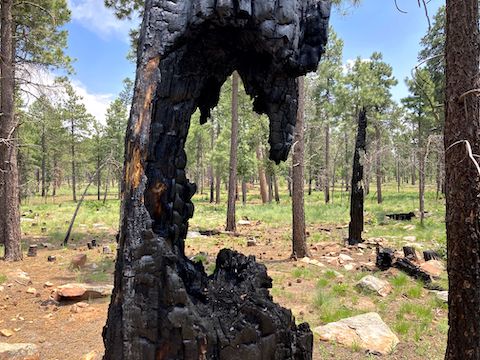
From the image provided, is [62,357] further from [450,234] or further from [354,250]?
[354,250]

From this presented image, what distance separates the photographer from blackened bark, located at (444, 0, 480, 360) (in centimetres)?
354

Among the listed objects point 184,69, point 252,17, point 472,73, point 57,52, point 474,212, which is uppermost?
point 57,52

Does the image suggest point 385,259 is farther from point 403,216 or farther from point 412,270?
point 403,216

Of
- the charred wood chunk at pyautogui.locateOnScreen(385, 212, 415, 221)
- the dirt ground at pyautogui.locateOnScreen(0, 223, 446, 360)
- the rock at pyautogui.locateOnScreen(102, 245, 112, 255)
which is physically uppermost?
the charred wood chunk at pyautogui.locateOnScreen(385, 212, 415, 221)

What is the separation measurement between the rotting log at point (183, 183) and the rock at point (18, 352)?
2.89m

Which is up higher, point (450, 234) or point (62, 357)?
point (450, 234)

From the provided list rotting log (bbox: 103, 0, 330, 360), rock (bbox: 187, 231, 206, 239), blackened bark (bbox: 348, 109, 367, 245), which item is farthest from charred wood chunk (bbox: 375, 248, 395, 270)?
rotting log (bbox: 103, 0, 330, 360)

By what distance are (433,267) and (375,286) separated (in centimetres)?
248

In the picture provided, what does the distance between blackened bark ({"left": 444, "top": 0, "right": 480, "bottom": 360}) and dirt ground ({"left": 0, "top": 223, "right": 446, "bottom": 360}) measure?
132cm

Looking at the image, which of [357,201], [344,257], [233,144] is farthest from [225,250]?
[233,144]

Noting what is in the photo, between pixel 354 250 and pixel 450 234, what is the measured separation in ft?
25.3

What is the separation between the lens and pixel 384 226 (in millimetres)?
15938

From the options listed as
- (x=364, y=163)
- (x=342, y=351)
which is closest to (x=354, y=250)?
(x=364, y=163)

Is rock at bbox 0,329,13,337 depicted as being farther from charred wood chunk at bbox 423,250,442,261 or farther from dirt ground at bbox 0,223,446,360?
charred wood chunk at bbox 423,250,442,261
